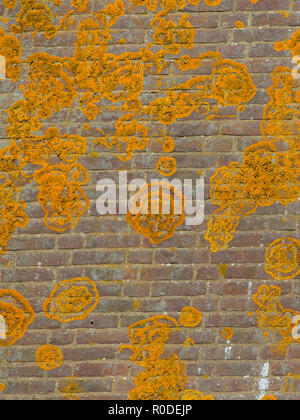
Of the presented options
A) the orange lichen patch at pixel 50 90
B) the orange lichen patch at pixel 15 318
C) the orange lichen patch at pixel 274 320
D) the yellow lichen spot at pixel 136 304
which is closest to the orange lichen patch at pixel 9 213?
the orange lichen patch at pixel 15 318

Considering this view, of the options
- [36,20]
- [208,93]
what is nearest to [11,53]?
[36,20]

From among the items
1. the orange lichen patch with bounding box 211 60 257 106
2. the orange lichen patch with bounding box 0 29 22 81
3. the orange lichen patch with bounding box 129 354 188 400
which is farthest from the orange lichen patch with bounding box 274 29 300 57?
the orange lichen patch with bounding box 129 354 188 400

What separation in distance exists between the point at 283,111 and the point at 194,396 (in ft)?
4.33

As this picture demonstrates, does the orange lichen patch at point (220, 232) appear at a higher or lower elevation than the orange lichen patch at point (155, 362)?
higher

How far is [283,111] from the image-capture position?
220 cm

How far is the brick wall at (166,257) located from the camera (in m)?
2.10

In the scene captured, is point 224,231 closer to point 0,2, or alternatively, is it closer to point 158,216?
point 158,216

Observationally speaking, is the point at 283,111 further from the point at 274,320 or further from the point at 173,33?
the point at 274,320

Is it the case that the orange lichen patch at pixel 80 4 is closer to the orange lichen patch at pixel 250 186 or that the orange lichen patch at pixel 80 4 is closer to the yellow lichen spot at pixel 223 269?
the orange lichen patch at pixel 250 186

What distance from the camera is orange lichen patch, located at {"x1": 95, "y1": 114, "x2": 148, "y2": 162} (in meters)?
2.21

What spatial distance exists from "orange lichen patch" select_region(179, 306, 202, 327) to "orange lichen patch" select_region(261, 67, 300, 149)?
84 centimetres

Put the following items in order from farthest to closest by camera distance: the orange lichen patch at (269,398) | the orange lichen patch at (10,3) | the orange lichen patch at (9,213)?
the orange lichen patch at (10,3) → the orange lichen patch at (9,213) → the orange lichen patch at (269,398)

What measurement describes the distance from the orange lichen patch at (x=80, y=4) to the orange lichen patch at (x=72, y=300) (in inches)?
49.5
